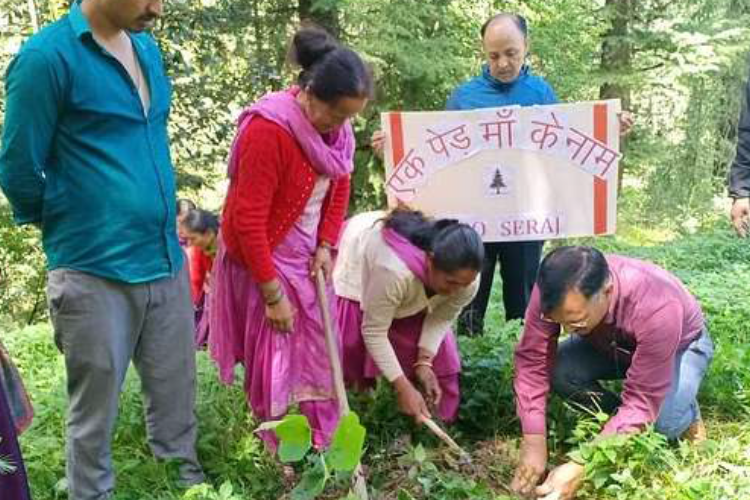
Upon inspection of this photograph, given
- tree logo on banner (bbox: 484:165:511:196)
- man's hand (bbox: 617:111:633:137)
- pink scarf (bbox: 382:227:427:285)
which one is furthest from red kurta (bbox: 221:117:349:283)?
man's hand (bbox: 617:111:633:137)

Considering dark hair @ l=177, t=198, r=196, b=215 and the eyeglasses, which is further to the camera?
dark hair @ l=177, t=198, r=196, b=215

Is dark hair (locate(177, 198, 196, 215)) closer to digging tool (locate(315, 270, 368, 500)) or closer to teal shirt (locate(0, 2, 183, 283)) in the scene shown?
digging tool (locate(315, 270, 368, 500))

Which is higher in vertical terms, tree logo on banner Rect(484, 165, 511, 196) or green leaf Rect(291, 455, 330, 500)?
tree logo on banner Rect(484, 165, 511, 196)

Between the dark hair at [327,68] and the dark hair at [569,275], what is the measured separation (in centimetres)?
85

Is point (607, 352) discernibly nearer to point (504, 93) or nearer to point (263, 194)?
point (504, 93)

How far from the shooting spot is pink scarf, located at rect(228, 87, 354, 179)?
2.65m

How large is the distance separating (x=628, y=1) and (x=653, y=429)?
A: 10794 millimetres

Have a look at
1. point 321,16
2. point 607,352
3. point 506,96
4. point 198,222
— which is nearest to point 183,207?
point 198,222

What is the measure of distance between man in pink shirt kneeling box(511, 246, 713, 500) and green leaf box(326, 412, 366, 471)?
102 cm

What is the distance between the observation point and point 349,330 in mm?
3443

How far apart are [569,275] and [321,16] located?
712 centimetres

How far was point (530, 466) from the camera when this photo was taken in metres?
2.94

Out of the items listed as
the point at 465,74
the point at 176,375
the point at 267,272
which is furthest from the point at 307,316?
the point at 465,74

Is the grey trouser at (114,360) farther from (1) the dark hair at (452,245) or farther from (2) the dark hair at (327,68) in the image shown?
(1) the dark hair at (452,245)
